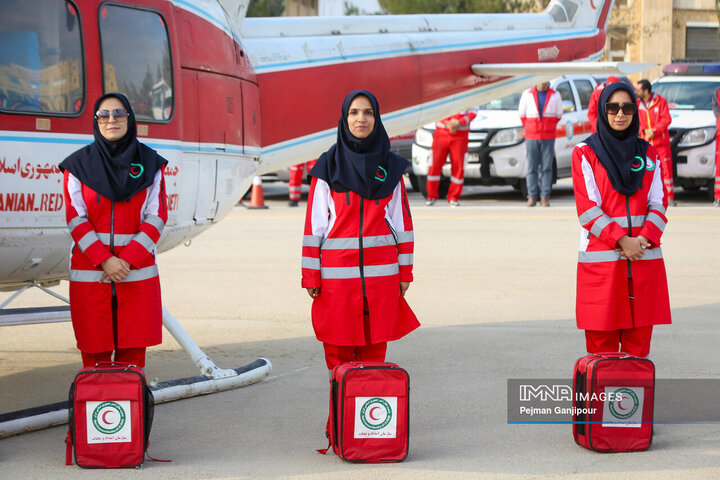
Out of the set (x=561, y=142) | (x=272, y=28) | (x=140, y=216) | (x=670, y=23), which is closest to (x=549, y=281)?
(x=272, y=28)

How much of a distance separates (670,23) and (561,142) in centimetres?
2969

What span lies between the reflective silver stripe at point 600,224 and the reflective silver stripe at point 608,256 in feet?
0.34

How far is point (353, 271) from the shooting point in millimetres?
4816

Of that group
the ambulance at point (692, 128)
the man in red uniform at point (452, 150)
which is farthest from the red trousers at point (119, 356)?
the ambulance at point (692, 128)

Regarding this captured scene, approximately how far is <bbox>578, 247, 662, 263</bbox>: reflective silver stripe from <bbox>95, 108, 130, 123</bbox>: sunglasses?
232 centimetres

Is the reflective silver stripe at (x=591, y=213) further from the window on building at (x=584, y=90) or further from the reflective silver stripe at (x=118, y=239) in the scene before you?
the window on building at (x=584, y=90)

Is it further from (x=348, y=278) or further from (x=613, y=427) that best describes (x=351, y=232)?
(x=613, y=427)

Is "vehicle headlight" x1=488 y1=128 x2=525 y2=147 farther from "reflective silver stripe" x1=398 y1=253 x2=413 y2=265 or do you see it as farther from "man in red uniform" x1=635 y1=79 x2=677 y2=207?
"reflective silver stripe" x1=398 y1=253 x2=413 y2=265

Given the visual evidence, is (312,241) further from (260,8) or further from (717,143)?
(260,8)

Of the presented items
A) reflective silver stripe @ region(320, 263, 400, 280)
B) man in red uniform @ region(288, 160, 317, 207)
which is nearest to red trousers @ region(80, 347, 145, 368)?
reflective silver stripe @ region(320, 263, 400, 280)

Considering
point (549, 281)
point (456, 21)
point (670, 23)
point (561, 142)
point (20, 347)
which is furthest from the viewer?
point (670, 23)

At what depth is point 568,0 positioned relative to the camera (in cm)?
976

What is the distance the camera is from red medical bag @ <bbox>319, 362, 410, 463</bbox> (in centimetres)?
461

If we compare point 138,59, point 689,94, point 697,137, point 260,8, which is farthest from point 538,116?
point 260,8
